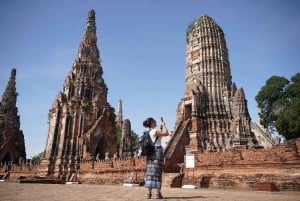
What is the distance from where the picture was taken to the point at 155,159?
269 inches

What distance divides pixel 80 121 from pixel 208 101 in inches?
585

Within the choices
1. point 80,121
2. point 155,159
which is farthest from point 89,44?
point 155,159

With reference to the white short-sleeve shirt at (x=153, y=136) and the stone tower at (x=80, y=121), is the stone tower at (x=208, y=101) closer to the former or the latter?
the stone tower at (x=80, y=121)

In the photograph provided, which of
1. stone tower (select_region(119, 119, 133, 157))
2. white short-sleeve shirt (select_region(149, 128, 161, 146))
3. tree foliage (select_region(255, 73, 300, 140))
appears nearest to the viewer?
white short-sleeve shirt (select_region(149, 128, 161, 146))

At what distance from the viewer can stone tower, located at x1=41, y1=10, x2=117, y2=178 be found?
28125mm

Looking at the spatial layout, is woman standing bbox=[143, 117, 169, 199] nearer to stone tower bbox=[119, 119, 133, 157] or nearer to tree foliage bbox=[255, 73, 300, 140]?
stone tower bbox=[119, 119, 133, 157]

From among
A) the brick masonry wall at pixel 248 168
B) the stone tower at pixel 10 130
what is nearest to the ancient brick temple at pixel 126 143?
the brick masonry wall at pixel 248 168

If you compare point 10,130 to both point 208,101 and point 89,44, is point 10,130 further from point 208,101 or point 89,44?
point 208,101

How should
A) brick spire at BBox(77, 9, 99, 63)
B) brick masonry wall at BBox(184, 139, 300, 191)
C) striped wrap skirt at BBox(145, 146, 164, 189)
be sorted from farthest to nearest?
brick spire at BBox(77, 9, 99, 63), brick masonry wall at BBox(184, 139, 300, 191), striped wrap skirt at BBox(145, 146, 164, 189)

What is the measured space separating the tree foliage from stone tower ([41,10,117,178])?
18820mm

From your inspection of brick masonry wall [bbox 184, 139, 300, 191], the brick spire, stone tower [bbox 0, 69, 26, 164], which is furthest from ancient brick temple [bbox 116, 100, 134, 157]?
stone tower [bbox 0, 69, 26, 164]

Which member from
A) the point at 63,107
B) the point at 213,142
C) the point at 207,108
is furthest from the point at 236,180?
the point at 63,107

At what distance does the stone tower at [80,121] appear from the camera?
28125mm

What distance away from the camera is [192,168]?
49.8ft
